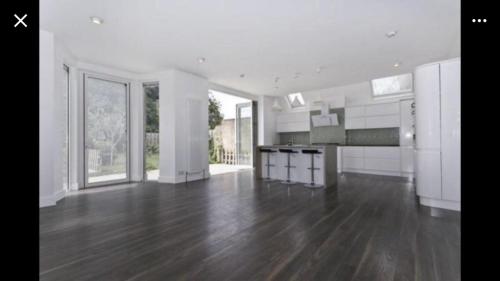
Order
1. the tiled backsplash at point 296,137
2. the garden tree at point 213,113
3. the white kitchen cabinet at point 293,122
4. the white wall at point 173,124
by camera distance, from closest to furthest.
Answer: the white wall at point 173,124
the white kitchen cabinet at point 293,122
the tiled backsplash at point 296,137
the garden tree at point 213,113

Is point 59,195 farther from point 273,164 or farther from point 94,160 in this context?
point 273,164

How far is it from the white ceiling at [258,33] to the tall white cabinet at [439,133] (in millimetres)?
884

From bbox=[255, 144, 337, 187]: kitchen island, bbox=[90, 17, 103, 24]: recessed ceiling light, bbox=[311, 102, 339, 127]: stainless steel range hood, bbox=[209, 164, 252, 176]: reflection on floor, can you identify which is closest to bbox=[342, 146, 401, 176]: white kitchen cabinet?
bbox=[311, 102, 339, 127]: stainless steel range hood

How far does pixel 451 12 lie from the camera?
10.8 feet

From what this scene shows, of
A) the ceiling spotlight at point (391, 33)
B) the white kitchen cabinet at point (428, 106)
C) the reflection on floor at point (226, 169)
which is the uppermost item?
the ceiling spotlight at point (391, 33)

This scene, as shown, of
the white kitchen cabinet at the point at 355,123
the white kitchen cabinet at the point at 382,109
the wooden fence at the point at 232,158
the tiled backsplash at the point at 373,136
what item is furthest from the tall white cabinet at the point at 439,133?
the wooden fence at the point at 232,158

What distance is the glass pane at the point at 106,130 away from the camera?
5.44 meters

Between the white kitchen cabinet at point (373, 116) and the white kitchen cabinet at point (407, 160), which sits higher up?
the white kitchen cabinet at point (373, 116)

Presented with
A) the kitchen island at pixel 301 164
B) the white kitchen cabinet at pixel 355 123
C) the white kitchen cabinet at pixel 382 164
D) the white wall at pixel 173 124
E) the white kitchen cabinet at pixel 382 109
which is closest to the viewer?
the kitchen island at pixel 301 164

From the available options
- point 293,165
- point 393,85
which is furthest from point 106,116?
point 393,85

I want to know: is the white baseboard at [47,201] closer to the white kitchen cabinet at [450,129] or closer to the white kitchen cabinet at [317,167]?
Result: the white kitchen cabinet at [317,167]

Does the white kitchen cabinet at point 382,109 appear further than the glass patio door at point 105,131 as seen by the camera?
Yes

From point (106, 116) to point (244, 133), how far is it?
5050 millimetres
